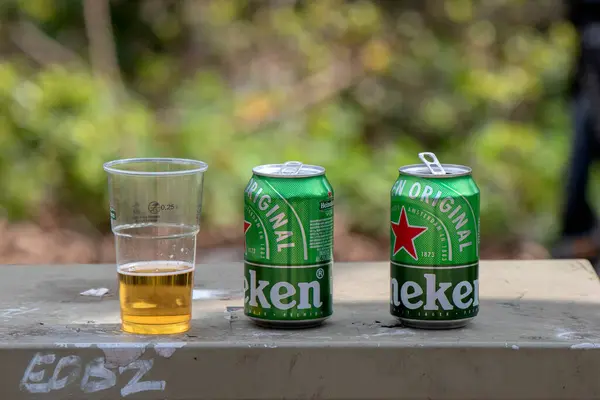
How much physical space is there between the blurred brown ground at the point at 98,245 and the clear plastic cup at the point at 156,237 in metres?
3.21

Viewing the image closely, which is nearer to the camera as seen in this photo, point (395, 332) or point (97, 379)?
point (97, 379)

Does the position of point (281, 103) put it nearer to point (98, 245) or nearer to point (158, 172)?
point (98, 245)

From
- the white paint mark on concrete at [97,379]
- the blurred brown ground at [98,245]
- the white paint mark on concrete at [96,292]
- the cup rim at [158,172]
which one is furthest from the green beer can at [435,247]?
the blurred brown ground at [98,245]

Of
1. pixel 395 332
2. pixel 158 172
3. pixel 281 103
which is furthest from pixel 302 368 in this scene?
pixel 281 103

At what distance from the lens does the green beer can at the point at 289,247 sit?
1722mm

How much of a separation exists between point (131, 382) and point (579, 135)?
9.51ft

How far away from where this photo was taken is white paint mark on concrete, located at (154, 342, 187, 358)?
164 cm

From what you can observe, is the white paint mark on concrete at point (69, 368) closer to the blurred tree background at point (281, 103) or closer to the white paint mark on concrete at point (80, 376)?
Answer: the white paint mark on concrete at point (80, 376)

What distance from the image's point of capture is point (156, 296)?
172cm

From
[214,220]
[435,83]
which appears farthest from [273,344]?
[435,83]

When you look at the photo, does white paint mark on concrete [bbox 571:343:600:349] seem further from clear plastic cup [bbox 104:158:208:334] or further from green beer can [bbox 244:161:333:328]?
clear plastic cup [bbox 104:158:208:334]

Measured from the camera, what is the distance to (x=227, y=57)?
5.98 m

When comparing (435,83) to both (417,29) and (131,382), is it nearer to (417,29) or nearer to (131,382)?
(417,29)

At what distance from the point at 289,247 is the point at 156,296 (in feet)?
0.78
